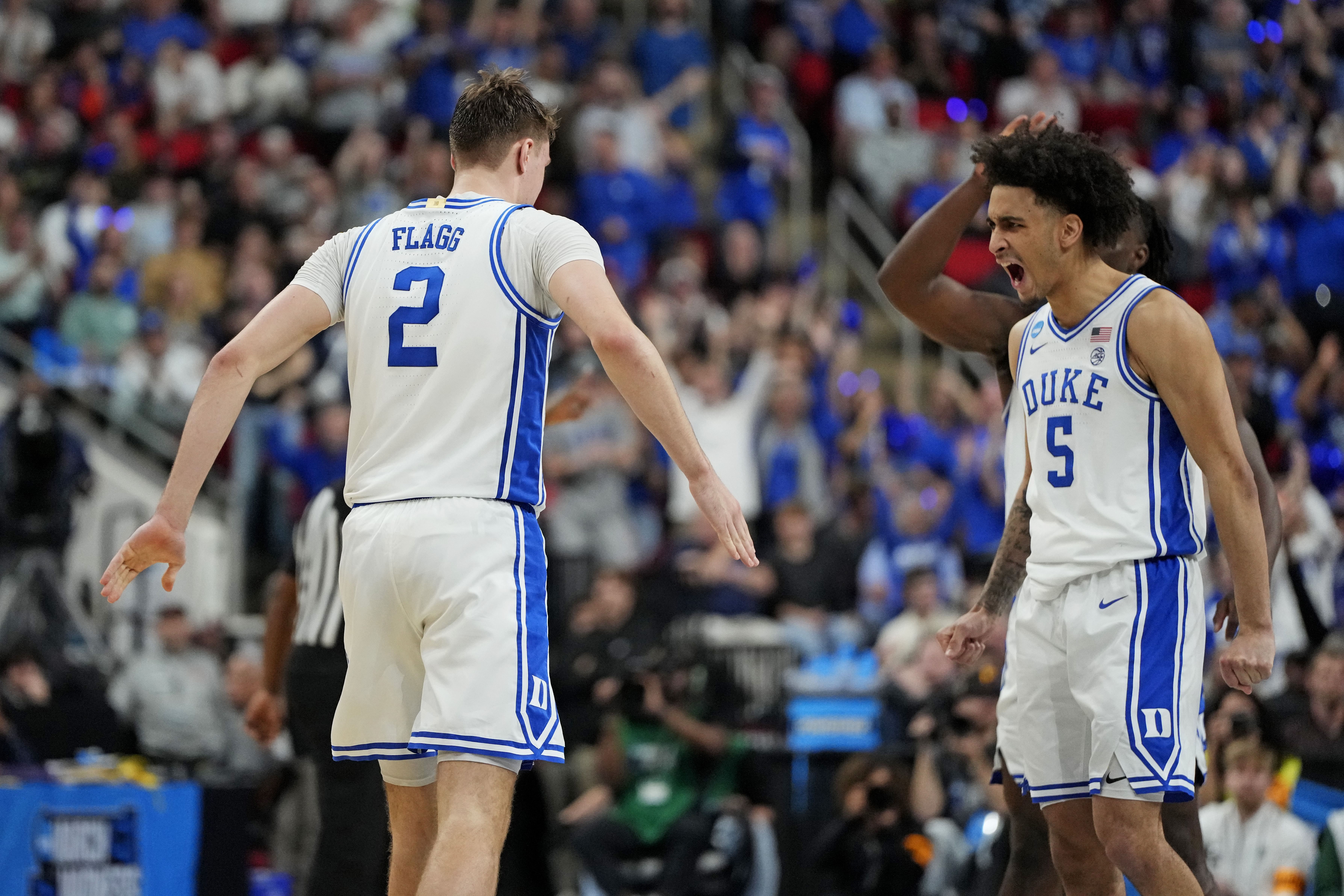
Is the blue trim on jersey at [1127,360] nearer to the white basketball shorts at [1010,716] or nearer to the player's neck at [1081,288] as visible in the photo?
the player's neck at [1081,288]

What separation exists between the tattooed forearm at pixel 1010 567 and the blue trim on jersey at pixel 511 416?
5.96ft

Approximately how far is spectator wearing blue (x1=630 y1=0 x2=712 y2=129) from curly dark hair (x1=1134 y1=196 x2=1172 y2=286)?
12.9m

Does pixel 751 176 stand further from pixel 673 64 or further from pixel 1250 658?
pixel 1250 658

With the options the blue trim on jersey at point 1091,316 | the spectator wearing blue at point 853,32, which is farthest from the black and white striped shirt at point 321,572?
the spectator wearing blue at point 853,32

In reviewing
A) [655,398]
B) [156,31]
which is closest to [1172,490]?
[655,398]

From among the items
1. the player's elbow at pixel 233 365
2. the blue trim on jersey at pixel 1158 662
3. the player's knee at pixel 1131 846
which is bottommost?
the player's knee at pixel 1131 846

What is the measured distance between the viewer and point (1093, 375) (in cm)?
530

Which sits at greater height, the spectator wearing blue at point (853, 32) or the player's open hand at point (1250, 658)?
the spectator wearing blue at point (853, 32)

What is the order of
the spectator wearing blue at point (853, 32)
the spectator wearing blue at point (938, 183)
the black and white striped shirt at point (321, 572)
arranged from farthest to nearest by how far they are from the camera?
the spectator wearing blue at point (853, 32) < the spectator wearing blue at point (938, 183) < the black and white striped shirt at point (321, 572)

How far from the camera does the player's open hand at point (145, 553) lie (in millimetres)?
4801

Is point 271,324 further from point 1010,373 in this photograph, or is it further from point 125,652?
point 125,652

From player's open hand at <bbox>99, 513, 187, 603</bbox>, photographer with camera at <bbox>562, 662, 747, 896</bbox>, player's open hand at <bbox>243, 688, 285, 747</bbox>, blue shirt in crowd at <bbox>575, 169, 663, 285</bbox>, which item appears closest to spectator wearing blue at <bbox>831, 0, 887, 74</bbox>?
blue shirt in crowd at <bbox>575, 169, 663, 285</bbox>

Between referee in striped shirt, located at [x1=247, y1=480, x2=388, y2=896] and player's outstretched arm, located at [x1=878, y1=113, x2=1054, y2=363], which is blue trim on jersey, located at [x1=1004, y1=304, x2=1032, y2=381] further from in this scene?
referee in striped shirt, located at [x1=247, y1=480, x2=388, y2=896]

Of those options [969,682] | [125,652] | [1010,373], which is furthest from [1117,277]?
[125,652]
